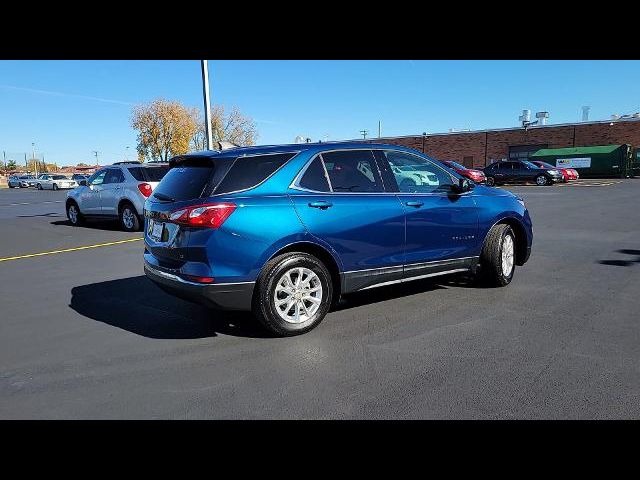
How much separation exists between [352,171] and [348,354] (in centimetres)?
A: 186

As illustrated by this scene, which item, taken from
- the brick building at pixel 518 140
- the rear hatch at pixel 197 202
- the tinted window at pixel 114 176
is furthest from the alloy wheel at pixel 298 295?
the brick building at pixel 518 140

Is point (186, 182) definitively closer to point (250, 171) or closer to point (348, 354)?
point (250, 171)

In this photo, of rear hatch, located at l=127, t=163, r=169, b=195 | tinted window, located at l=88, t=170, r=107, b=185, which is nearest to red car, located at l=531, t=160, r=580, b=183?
rear hatch, located at l=127, t=163, r=169, b=195

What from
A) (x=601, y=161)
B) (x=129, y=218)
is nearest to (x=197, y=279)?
(x=129, y=218)

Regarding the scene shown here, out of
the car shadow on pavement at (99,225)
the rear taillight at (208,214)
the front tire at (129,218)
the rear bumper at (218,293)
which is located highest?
the rear taillight at (208,214)

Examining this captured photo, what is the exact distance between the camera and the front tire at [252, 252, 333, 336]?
3992 mm

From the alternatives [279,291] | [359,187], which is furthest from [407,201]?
[279,291]

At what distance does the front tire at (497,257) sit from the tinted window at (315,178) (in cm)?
234

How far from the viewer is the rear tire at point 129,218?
11.3 metres

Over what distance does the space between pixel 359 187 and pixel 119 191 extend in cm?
880

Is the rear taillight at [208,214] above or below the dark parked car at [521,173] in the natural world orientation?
above

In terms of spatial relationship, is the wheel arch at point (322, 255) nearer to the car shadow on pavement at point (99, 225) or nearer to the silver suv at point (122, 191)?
the silver suv at point (122, 191)
